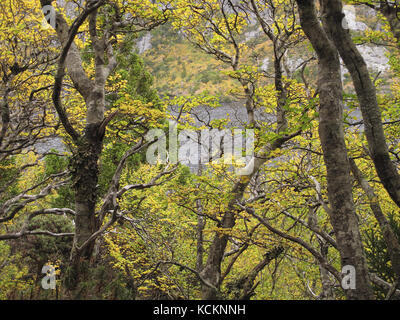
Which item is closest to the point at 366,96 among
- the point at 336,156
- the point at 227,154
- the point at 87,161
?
the point at 336,156

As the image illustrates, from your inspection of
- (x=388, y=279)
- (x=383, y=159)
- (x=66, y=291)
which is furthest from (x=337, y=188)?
(x=388, y=279)

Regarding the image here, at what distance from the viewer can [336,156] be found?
3693mm

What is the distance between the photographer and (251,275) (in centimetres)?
667

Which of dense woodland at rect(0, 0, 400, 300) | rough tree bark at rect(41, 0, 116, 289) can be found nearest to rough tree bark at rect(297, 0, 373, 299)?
dense woodland at rect(0, 0, 400, 300)

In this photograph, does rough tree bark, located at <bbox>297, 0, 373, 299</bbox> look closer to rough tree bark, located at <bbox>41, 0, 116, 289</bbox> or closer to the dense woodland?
the dense woodland

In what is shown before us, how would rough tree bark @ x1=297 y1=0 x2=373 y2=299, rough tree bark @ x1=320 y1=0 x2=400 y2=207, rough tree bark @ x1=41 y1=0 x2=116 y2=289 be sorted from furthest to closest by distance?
rough tree bark @ x1=41 y1=0 x2=116 y2=289, rough tree bark @ x1=320 y1=0 x2=400 y2=207, rough tree bark @ x1=297 y1=0 x2=373 y2=299

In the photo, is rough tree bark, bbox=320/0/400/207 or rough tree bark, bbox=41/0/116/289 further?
rough tree bark, bbox=41/0/116/289

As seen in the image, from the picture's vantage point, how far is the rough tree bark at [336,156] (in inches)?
139

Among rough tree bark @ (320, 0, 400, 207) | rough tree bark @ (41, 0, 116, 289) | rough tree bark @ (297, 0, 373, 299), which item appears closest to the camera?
rough tree bark @ (297, 0, 373, 299)

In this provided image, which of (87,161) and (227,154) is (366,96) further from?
(227,154)

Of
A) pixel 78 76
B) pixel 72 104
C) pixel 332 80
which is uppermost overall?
pixel 72 104

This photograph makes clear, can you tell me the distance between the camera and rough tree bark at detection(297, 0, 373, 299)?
3.54 m

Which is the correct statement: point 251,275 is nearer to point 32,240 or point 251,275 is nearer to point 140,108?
point 140,108
